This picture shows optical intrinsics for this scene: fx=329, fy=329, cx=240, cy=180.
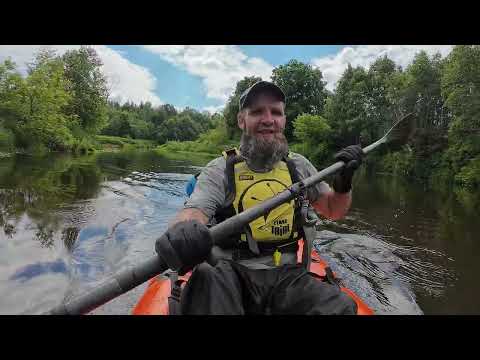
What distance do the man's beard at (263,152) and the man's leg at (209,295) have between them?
0.97 metres

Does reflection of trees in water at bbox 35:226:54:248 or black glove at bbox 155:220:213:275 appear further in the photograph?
reflection of trees in water at bbox 35:226:54:248

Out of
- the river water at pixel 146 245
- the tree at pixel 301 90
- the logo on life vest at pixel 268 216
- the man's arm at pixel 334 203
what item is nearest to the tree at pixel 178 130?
the tree at pixel 301 90

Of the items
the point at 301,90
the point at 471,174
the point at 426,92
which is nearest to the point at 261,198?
the point at 471,174

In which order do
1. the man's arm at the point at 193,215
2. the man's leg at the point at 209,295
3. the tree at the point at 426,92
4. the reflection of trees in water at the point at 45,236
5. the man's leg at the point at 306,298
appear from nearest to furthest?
1. the man's leg at the point at 209,295
2. the man's leg at the point at 306,298
3. the man's arm at the point at 193,215
4. the reflection of trees in water at the point at 45,236
5. the tree at the point at 426,92

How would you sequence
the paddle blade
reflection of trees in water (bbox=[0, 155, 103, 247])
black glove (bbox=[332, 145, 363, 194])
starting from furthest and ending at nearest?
reflection of trees in water (bbox=[0, 155, 103, 247]) → the paddle blade → black glove (bbox=[332, 145, 363, 194])

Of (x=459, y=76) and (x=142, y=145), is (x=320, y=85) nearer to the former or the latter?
(x=459, y=76)

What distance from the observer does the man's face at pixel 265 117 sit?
2.62m

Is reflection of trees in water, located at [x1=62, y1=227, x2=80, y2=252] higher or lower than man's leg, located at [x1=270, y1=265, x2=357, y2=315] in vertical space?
lower

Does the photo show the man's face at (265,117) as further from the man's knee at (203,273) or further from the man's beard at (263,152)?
the man's knee at (203,273)

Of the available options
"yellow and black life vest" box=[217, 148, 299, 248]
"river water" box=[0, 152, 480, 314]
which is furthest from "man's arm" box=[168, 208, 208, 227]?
"river water" box=[0, 152, 480, 314]

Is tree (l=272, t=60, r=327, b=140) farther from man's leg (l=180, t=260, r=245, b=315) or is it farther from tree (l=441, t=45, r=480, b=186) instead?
man's leg (l=180, t=260, r=245, b=315)

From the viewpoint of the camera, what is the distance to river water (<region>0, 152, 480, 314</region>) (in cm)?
427

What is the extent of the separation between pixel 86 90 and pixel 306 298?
40626mm

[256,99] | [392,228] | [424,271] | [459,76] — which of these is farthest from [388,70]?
[256,99]
